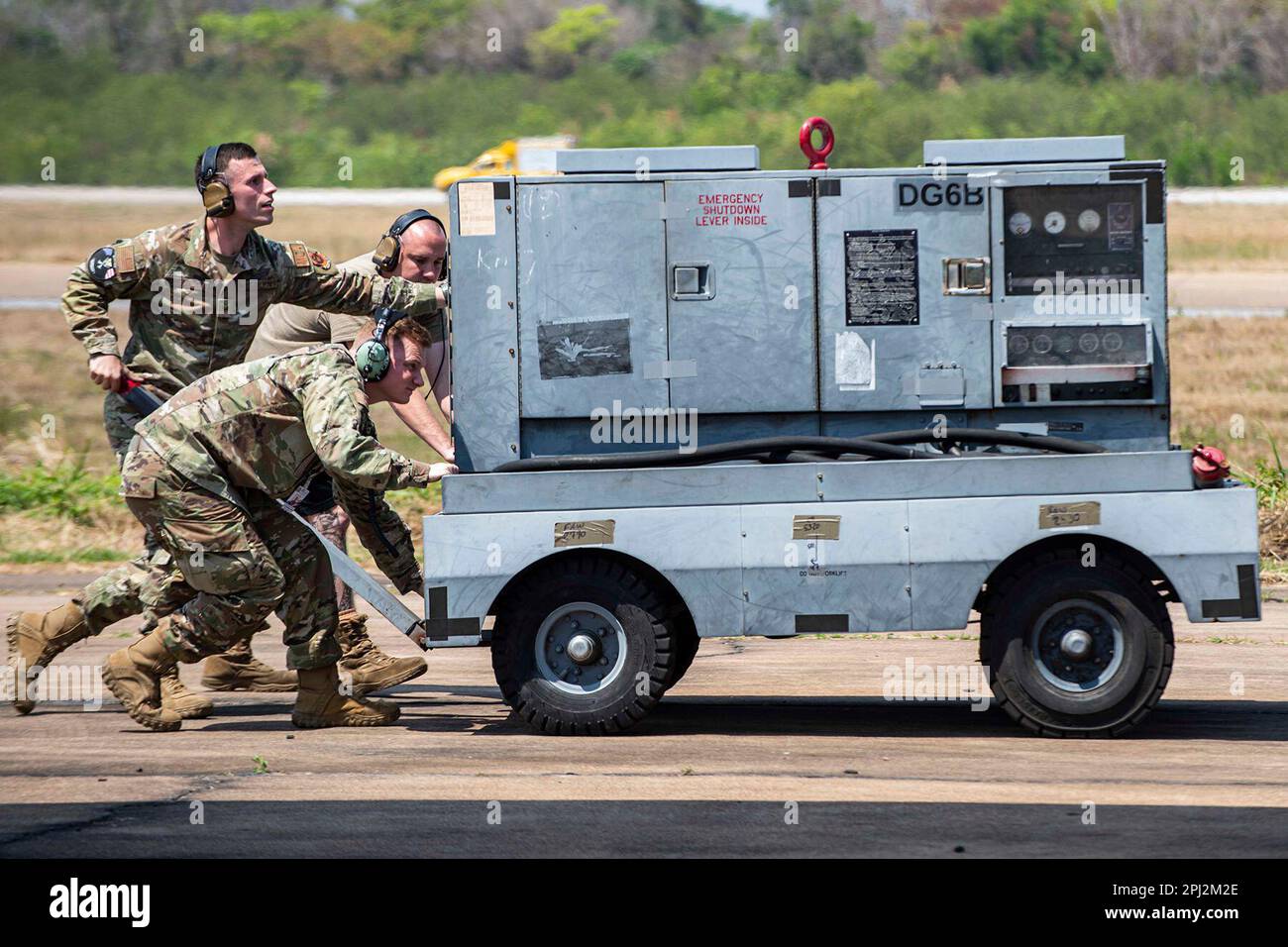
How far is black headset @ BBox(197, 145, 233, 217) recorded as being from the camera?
748 centimetres

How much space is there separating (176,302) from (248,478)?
1016mm

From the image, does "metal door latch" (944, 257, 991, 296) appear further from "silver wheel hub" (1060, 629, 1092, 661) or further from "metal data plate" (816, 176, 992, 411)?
"silver wheel hub" (1060, 629, 1092, 661)

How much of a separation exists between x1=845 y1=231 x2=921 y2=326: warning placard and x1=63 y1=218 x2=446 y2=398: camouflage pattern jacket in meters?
1.76

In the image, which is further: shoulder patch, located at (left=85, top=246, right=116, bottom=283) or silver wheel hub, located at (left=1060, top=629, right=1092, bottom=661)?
shoulder patch, located at (left=85, top=246, right=116, bottom=283)

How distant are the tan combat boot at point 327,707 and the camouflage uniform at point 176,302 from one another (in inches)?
29.9

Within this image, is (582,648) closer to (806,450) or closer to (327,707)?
(806,450)

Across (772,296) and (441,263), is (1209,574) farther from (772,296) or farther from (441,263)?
(441,263)

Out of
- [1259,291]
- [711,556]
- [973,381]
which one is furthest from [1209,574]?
[1259,291]

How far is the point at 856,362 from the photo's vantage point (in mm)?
7211

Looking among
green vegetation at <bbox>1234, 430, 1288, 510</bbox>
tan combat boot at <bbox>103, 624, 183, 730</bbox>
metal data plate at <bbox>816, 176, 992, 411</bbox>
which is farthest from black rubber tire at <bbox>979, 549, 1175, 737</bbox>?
green vegetation at <bbox>1234, 430, 1288, 510</bbox>

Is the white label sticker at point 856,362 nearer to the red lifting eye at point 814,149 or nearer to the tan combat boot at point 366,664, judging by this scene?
the red lifting eye at point 814,149

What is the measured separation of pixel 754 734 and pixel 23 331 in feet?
57.9

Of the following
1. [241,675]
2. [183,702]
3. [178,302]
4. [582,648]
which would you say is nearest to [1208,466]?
[582,648]

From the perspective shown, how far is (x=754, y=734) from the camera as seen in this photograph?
7.38 meters
